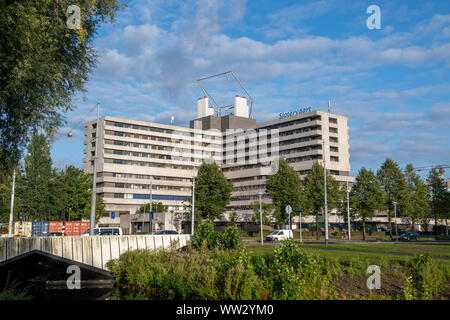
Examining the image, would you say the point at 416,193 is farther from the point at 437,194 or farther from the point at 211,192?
the point at 211,192

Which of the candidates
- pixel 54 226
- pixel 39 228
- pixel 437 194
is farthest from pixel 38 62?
pixel 437 194

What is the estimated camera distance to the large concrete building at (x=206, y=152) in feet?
302

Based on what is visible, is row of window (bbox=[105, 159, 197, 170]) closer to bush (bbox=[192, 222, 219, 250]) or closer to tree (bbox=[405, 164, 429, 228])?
tree (bbox=[405, 164, 429, 228])

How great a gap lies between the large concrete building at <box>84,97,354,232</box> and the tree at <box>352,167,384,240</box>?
103 feet

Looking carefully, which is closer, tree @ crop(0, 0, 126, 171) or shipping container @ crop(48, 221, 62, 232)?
tree @ crop(0, 0, 126, 171)

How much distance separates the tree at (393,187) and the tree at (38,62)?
51.0 m

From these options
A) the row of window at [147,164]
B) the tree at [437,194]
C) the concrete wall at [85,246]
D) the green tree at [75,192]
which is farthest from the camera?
the row of window at [147,164]

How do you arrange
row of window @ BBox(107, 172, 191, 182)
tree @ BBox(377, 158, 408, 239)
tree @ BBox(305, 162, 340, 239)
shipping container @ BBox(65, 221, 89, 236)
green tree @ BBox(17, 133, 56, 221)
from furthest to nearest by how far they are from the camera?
row of window @ BBox(107, 172, 191, 182) < green tree @ BBox(17, 133, 56, 221) < tree @ BBox(305, 162, 340, 239) < tree @ BBox(377, 158, 408, 239) < shipping container @ BBox(65, 221, 89, 236)

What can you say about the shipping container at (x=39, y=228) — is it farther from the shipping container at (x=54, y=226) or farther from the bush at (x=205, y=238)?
the bush at (x=205, y=238)

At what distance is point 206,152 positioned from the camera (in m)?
111

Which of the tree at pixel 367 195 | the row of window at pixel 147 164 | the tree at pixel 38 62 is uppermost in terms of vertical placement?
the row of window at pixel 147 164

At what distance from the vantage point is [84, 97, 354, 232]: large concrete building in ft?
302

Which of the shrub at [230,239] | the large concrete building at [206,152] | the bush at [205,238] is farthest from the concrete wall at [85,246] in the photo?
the large concrete building at [206,152]

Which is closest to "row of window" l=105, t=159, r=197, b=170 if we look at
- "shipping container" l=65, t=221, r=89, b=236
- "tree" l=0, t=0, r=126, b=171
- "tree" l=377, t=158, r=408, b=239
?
"shipping container" l=65, t=221, r=89, b=236
